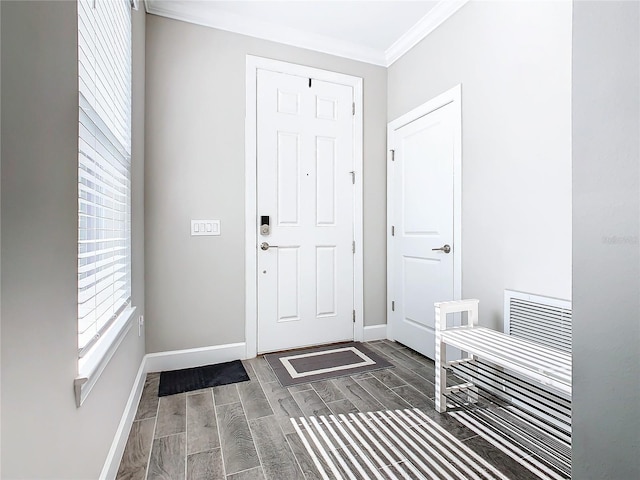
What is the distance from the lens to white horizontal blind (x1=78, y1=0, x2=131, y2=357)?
3.90ft

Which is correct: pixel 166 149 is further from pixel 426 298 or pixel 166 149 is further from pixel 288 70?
pixel 426 298

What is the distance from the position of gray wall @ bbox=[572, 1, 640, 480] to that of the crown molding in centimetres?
283

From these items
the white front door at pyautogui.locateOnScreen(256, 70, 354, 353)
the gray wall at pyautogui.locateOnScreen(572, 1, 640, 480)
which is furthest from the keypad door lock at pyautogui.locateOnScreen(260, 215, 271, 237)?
the gray wall at pyautogui.locateOnScreen(572, 1, 640, 480)

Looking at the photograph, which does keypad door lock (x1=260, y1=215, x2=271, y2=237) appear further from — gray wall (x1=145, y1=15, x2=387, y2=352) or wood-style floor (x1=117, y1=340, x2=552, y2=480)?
wood-style floor (x1=117, y1=340, x2=552, y2=480)

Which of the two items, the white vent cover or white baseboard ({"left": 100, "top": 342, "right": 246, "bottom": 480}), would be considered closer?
the white vent cover

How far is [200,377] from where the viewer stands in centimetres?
247

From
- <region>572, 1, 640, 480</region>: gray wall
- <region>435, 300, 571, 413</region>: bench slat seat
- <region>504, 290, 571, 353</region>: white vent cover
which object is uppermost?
<region>572, 1, 640, 480</region>: gray wall

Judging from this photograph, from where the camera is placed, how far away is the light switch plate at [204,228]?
2662 mm

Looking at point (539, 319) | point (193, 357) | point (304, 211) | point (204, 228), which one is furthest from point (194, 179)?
point (539, 319)

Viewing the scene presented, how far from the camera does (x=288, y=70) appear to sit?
2.94 m

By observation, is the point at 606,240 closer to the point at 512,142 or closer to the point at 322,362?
the point at 512,142

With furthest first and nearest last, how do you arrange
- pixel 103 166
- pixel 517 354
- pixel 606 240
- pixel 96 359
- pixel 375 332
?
pixel 375 332
pixel 517 354
pixel 103 166
pixel 96 359
pixel 606 240

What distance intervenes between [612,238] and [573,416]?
0.82 feet

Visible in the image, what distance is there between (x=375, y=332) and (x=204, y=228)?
1777mm
